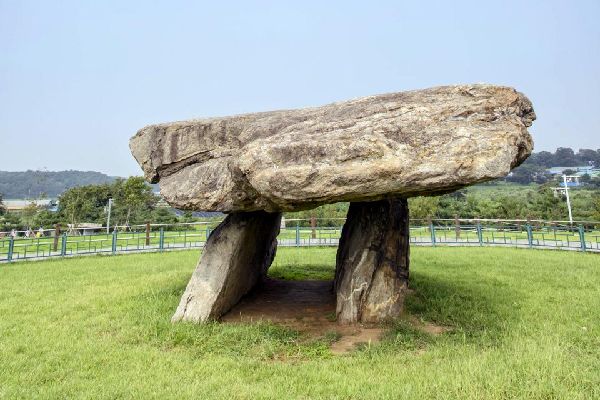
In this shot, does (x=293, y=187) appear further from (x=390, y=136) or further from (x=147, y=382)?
(x=147, y=382)

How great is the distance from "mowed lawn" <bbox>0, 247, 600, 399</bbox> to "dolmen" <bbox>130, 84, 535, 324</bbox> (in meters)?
0.84

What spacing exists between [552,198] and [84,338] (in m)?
37.6

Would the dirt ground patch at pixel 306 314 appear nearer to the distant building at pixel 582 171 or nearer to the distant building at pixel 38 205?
the distant building at pixel 38 205

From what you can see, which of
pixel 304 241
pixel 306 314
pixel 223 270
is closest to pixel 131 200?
pixel 304 241

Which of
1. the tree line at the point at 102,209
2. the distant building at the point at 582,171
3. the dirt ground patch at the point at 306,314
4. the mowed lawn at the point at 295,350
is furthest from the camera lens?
the distant building at the point at 582,171

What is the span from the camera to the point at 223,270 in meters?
6.12

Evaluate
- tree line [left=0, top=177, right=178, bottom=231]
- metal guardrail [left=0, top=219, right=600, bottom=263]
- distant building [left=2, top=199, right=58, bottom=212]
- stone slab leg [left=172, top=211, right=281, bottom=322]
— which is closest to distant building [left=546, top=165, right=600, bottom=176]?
metal guardrail [left=0, top=219, right=600, bottom=263]

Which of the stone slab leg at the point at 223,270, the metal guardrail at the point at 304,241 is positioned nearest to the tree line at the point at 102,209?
the metal guardrail at the point at 304,241

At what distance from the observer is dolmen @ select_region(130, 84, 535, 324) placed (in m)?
4.29

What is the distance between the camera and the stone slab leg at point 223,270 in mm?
5863

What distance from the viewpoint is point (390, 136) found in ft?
14.6

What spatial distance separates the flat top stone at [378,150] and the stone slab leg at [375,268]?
1387mm

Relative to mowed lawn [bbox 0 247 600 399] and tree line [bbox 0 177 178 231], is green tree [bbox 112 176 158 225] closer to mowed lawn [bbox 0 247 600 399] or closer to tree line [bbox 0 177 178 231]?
tree line [bbox 0 177 178 231]

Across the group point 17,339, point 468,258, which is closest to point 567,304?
point 468,258
